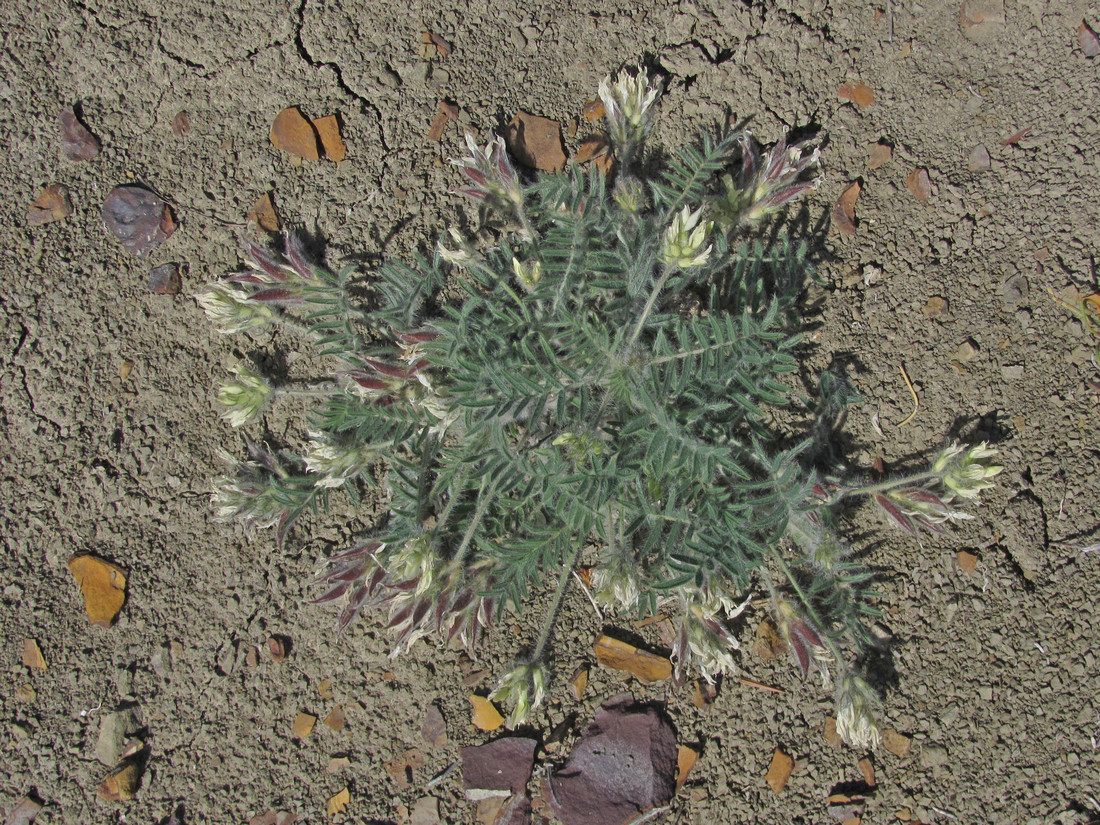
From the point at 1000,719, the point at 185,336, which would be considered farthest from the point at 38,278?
the point at 1000,719

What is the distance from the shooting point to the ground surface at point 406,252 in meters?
2.72

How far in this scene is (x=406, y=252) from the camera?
2969mm

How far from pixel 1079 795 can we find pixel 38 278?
4.23 m

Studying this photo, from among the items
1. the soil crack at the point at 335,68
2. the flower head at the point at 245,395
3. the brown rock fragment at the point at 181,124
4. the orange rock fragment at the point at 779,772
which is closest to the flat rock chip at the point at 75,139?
the brown rock fragment at the point at 181,124

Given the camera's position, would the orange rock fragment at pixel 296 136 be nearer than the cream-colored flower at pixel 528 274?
No

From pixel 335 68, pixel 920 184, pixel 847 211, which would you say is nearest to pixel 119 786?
pixel 335 68

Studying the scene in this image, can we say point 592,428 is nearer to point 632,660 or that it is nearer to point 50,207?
point 632,660

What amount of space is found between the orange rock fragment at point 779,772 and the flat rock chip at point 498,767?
32.5 inches

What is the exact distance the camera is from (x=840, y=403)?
2.79 meters

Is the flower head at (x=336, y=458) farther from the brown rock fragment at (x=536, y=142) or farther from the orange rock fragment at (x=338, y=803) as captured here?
the brown rock fragment at (x=536, y=142)

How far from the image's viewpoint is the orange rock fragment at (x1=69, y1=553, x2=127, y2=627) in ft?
9.48

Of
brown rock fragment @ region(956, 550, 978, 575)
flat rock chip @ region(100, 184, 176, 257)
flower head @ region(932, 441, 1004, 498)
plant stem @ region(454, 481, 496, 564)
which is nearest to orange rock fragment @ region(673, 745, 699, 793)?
plant stem @ region(454, 481, 496, 564)

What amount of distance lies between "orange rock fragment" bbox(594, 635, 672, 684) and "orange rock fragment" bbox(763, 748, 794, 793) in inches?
18.2

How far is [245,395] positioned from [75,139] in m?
1.40
